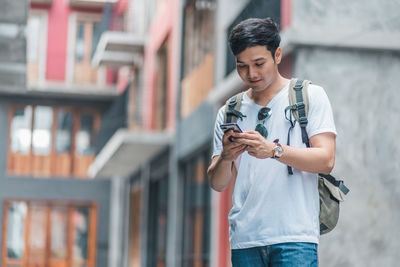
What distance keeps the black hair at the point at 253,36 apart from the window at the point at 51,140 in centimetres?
2472

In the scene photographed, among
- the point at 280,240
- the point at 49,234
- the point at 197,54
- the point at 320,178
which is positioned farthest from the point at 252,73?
the point at 49,234

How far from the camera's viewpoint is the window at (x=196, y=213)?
14.4 m

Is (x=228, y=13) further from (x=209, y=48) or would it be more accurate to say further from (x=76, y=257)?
(x=76, y=257)

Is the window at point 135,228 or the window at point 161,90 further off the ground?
the window at point 161,90

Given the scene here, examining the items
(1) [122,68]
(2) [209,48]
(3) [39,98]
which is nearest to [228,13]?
(2) [209,48]

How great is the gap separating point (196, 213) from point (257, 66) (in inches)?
488

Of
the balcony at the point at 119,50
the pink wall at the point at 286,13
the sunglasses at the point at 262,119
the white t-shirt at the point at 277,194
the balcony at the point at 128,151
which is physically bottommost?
the white t-shirt at the point at 277,194

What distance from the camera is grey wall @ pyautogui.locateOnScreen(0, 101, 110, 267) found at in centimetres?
2712

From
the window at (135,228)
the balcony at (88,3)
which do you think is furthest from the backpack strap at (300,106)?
the balcony at (88,3)

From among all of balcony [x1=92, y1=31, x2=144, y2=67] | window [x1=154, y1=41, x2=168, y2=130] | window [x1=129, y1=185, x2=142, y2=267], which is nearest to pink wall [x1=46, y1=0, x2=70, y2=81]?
balcony [x1=92, y1=31, x2=144, y2=67]

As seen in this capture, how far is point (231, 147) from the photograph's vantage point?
3.17m

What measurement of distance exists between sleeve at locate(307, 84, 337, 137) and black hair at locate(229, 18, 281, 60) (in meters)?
0.23

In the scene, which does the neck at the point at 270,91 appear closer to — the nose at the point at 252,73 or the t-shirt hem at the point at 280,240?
the nose at the point at 252,73

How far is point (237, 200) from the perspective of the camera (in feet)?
11.1
